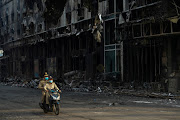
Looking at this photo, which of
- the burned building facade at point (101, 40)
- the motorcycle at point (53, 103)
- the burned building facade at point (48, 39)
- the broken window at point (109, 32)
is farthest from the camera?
the burned building facade at point (48, 39)

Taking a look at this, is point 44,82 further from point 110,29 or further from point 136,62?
point 110,29

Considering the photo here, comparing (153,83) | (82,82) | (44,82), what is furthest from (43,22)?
(44,82)

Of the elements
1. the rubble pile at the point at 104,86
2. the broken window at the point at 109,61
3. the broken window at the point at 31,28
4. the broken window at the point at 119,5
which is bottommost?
the rubble pile at the point at 104,86

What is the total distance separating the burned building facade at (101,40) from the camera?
2638 centimetres

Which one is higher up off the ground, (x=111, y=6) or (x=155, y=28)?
(x=111, y=6)

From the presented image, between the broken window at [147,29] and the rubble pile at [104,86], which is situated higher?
the broken window at [147,29]

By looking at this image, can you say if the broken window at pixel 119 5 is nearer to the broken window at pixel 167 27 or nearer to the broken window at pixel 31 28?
the broken window at pixel 167 27

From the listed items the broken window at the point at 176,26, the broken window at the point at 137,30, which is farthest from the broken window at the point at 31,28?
the broken window at the point at 176,26

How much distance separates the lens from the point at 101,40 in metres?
34.8

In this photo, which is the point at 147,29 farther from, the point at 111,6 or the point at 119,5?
the point at 111,6

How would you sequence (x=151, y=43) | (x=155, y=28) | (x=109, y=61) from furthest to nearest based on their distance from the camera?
(x=109, y=61)
(x=151, y=43)
(x=155, y=28)

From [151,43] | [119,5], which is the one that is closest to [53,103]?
[151,43]

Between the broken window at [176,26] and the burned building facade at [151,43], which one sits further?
the burned building facade at [151,43]

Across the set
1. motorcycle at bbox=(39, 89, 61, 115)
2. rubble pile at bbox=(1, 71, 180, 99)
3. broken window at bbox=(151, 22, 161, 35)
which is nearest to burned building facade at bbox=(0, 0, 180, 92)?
broken window at bbox=(151, 22, 161, 35)
